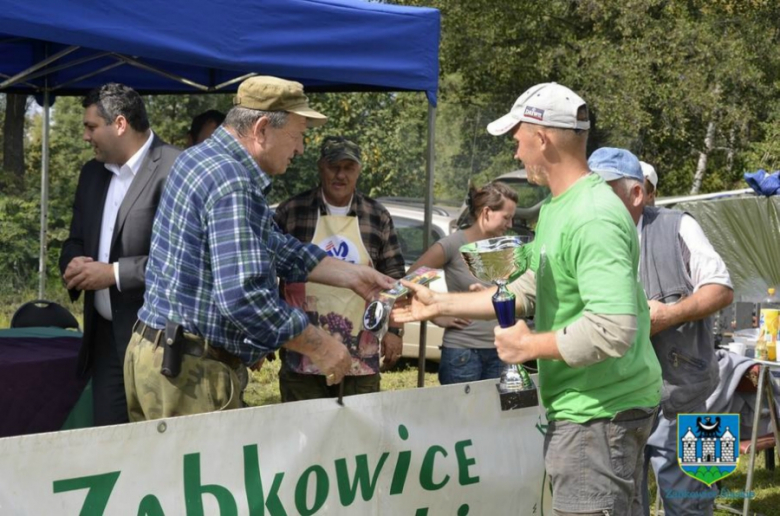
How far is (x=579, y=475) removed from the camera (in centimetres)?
270

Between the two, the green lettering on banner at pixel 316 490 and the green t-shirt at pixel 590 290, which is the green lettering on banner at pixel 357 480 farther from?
the green t-shirt at pixel 590 290

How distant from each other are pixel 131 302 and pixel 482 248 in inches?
65.5

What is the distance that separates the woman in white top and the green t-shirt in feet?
7.12

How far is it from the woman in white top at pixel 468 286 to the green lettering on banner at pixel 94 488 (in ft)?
8.35

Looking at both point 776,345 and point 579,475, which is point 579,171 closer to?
point 579,475

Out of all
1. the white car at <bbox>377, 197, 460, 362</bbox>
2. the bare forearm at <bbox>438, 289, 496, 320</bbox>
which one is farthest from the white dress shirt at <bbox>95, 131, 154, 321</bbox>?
the white car at <bbox>377, 197, 460, 362</bbox>

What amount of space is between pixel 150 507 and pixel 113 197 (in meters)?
1.68

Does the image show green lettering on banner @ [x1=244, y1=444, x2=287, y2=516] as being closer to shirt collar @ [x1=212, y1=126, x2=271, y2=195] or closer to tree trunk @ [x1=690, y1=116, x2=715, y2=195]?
A: shirt collar @ [x1=212, y1=126, x2=271, y2=195]

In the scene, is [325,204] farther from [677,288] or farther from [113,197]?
[677,288]

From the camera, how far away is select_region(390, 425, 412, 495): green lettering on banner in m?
3.46

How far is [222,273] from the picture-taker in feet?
9.18

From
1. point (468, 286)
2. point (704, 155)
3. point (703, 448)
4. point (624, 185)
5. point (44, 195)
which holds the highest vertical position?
point (704, 155)

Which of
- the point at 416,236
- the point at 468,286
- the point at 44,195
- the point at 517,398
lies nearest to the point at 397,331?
the point at 468,286

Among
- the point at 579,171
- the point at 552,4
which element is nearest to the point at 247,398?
the point at 579,171
